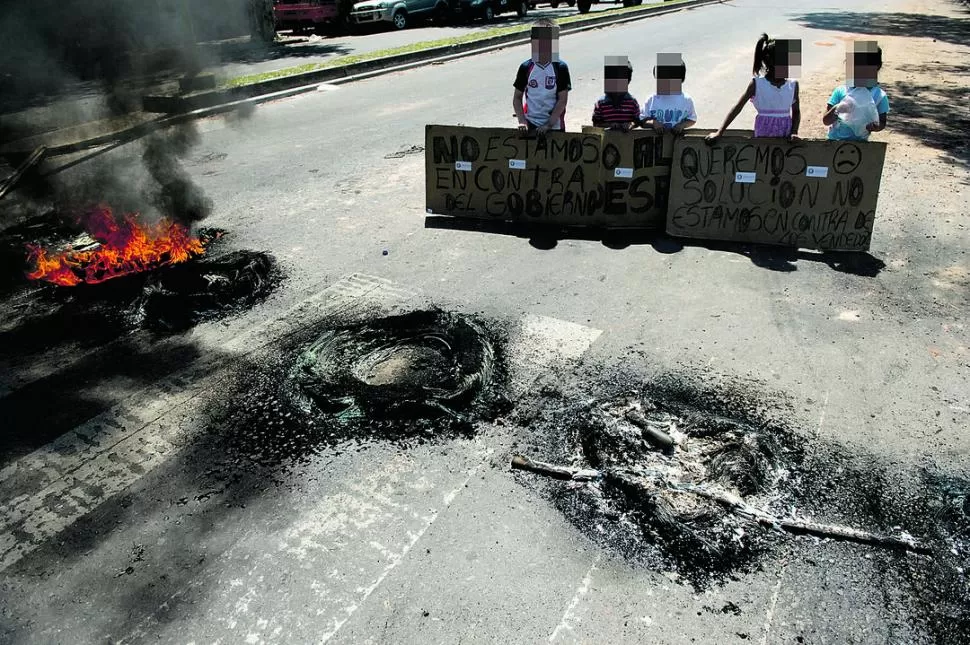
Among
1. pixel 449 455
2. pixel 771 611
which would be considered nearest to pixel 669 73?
pixel 449 455

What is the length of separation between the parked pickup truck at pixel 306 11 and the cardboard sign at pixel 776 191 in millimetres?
19752

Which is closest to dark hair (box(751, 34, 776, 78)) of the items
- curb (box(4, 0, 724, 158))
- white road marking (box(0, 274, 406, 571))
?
white road marking (box(0, 274, 406, 571))

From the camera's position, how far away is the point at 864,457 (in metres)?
3.58

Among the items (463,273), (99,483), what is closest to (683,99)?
(463,273)

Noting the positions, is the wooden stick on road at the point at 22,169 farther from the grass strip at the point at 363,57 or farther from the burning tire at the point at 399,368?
the burning tire at the point at 399,368

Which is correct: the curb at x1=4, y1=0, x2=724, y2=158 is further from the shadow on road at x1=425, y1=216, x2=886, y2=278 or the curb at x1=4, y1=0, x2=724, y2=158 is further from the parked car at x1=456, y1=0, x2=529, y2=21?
the shadow on road at x1=425, y1=216, x2=886, y2=278

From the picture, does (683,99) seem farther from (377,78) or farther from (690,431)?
(377,78)

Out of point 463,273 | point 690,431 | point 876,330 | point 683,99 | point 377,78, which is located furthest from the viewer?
point 377,78

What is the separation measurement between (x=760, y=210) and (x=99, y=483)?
566cm

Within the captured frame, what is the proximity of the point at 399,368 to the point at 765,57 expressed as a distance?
14.0ft

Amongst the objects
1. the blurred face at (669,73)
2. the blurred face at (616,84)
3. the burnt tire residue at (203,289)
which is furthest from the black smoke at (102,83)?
the blurred face at (669,73)

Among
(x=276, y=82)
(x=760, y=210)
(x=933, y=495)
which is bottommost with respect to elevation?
(x=933, y=495)

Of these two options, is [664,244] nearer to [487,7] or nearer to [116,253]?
[116,253]

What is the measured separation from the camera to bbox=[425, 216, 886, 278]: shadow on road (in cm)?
584
